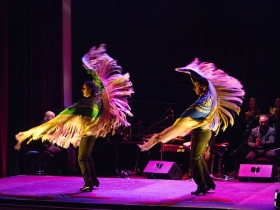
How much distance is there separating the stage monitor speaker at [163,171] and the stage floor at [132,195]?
478mm

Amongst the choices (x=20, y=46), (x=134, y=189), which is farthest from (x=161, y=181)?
(x=20, y=46)

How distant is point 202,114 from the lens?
24.6 feet

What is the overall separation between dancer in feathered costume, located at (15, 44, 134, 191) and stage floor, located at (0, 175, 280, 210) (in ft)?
1.81

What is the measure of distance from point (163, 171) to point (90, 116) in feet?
8.55

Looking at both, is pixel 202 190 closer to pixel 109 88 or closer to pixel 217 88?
pixel 217 88

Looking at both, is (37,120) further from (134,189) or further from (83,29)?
(134,189)

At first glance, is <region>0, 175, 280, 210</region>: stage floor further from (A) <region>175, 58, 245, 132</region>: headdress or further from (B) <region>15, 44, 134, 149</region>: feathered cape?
(A) <region>175, 58, 245, 132</region>: headdress

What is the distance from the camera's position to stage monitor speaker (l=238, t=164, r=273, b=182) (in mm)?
9453

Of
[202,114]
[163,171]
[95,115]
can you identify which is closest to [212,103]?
[202,114]

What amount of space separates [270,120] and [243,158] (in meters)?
0.99

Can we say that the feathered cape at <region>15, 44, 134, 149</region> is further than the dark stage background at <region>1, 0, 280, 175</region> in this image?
No

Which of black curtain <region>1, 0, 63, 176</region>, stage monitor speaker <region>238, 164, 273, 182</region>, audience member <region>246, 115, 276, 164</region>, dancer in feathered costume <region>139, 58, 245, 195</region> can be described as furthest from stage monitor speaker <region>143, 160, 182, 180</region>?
black curtain <region>1, 0, 63, 176</region>

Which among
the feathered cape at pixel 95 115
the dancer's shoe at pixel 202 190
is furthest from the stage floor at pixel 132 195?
the feathered cape at pixel 95 115

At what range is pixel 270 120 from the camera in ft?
36.3
